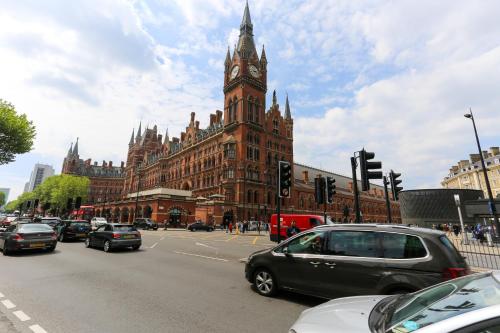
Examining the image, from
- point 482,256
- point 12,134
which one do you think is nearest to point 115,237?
point 482,256

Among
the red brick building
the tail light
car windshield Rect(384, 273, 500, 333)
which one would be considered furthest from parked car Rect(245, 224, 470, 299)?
the red brick building

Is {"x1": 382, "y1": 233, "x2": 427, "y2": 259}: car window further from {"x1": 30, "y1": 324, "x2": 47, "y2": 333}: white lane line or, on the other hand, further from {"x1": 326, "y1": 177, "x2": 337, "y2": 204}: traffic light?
{"x1": 326, "y1": 177, "x2": 337, "y2": 204}: traffic light

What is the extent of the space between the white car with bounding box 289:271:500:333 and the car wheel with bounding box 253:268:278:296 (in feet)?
10.5

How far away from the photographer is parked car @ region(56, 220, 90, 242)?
1745 centimetres

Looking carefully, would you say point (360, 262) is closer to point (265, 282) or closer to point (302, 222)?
point (265, 282)

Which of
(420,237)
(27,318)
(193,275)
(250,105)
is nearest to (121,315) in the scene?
(27,318)

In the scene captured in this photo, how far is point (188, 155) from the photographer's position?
210ft

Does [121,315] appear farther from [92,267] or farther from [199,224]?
[199,224]

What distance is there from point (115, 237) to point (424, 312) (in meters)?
13.9

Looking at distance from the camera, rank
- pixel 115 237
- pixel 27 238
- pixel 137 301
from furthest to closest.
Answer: pixel 115 237 → pixel 27 238 → pixel 137 301

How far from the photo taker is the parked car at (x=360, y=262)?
447 centimetres

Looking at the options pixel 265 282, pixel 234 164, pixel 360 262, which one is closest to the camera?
pixel 360 262

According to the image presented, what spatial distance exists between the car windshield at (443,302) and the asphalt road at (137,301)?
8.21 ft

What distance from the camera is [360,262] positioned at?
4.96 metres
